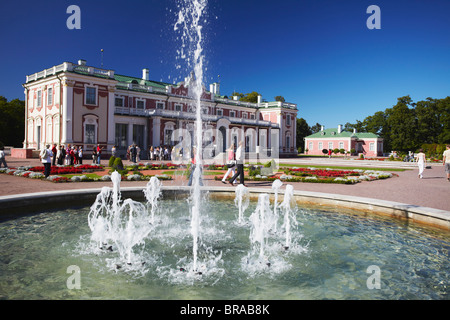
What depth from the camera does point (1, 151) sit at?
16953mm

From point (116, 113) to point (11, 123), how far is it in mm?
22094

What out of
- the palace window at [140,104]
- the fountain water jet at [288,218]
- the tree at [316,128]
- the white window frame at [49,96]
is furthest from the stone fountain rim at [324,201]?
the tree at [316,128]

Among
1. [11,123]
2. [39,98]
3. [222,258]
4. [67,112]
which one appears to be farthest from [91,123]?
[222,258]

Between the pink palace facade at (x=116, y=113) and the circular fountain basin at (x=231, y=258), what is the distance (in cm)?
2505

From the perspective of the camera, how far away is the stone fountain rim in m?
6.77

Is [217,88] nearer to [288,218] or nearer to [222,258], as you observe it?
[288,218]

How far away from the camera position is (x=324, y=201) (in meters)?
8.91

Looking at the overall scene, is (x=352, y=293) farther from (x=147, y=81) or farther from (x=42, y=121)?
(x=147, y=81)

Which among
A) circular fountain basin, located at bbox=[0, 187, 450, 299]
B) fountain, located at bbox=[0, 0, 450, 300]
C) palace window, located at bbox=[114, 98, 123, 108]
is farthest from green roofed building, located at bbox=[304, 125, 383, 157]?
fountain, located at bbox=[0, 0, 450, 300]

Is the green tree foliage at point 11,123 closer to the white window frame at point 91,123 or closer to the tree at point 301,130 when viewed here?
the white window frame at point 91,123

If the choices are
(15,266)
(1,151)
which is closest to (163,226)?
(15,266)

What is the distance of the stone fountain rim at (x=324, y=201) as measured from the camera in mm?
6771

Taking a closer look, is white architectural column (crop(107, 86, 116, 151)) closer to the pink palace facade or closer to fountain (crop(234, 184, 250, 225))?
the pink palace facade

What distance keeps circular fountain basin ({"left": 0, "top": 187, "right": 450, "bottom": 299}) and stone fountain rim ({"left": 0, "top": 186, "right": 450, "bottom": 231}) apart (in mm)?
35
